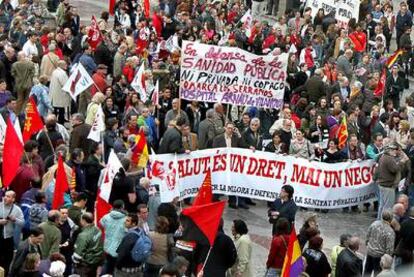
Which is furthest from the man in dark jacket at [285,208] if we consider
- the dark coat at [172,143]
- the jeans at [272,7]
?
the jeans at [272,7]

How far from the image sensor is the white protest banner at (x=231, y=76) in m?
22.5

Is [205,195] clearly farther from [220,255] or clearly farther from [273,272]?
[273,272]

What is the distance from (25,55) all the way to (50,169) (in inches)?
288

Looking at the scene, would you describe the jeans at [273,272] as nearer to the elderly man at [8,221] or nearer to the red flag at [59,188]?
the red flag at [59,188]

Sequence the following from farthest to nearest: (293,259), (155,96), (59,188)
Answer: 1. (155,96)
2. (59,188)
3. (293,259)

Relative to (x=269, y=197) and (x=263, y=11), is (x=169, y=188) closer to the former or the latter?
(x=269, y=197)

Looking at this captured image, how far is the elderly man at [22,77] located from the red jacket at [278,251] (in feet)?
29.1

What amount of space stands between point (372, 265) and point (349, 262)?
A: 1.90 metres

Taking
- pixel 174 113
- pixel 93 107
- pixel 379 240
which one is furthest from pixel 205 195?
pixel 174 113

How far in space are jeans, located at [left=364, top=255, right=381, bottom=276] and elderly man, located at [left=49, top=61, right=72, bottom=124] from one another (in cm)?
793

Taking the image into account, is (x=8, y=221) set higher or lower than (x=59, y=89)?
lower

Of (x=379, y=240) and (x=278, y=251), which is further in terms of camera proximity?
(x=379, y=240)

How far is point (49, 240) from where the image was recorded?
1573cm

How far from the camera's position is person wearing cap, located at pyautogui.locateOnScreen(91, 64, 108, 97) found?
23.6 metres
